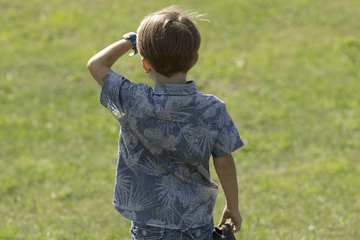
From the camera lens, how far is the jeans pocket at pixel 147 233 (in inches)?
143

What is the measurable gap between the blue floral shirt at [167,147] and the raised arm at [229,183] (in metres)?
0.06

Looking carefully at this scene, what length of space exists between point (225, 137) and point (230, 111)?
7.45 metres

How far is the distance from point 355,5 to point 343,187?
8.46 meters

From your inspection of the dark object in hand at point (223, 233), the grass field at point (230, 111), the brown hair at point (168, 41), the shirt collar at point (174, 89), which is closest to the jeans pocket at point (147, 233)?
the dark object in hand at point (223, 233)

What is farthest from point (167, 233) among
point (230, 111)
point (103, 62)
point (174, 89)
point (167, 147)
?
point (230, 111)

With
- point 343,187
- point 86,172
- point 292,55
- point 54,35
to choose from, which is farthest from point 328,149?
point 54,35

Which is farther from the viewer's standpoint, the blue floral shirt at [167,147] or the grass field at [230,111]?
the grass field at [230,111]

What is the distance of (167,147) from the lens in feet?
11.6

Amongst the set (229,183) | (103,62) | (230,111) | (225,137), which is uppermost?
(103,62)

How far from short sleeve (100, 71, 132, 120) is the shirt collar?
0.47 feet

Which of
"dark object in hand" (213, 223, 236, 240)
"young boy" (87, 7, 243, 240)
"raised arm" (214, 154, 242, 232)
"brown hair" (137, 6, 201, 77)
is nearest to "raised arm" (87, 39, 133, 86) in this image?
"young boy" (87, 7, 243, 240)

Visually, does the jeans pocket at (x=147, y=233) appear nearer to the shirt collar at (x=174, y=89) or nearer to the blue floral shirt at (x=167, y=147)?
the blue floral shirt at (x=167, y=147)

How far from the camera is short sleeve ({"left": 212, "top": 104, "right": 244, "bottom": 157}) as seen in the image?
3.54 m

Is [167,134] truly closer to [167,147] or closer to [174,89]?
[167,147]
